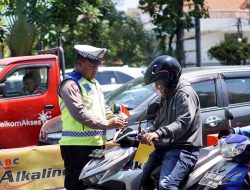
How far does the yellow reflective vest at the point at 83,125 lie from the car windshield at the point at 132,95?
7.01 feet

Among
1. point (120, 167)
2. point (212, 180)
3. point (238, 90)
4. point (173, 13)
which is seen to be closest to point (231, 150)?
point (212, 180)

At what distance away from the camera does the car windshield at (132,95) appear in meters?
6.89

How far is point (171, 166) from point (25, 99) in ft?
16.0


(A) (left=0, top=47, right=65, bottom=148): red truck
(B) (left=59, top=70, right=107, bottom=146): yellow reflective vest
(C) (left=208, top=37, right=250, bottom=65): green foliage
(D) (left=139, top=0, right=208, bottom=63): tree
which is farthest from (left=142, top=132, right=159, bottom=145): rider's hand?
(C) (left=208, top=37, right=250, bottom=65): green foliage

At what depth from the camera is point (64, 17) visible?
1490 cm

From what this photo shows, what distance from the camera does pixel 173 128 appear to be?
3887mm

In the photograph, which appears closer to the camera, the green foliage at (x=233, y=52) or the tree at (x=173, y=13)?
the tree at (x=173, y=13)

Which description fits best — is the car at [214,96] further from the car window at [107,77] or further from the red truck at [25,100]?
the car window at [107,77]

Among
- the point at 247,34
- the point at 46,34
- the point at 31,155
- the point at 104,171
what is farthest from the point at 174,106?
the point at 247,34

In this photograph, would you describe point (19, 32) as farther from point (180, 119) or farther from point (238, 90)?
point (180, 119)

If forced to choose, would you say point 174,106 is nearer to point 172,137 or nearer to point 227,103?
point 172,137

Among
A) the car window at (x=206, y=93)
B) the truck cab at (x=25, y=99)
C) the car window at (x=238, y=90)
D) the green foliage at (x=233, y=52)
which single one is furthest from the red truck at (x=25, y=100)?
the green foliage at (x=233, y=52)

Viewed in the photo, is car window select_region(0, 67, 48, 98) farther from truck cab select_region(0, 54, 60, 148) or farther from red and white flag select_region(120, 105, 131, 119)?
red and white flag select_region(120, 105, 131, 119)

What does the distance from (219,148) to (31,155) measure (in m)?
3.27
